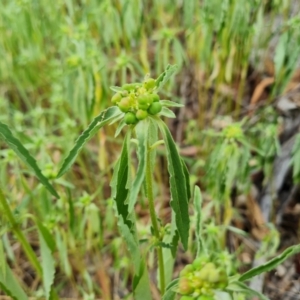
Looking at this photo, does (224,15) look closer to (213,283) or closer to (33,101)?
(213,283)

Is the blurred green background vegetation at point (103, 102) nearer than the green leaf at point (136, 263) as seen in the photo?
No

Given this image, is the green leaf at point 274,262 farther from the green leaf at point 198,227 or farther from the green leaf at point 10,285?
the green leaf at point 10,285

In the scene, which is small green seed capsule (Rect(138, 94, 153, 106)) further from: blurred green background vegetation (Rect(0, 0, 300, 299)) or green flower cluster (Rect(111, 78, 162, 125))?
blurred green background vegetation (Rect(0, 0, 300, 299))

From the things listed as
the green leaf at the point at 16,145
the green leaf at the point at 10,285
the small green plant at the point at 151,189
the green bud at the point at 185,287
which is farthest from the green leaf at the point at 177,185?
the green leaf at the point at 10,285

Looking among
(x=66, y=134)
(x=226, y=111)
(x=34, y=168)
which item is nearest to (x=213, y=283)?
(x=34, y=168)

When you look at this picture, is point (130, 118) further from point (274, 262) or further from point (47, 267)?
point (47, 267)

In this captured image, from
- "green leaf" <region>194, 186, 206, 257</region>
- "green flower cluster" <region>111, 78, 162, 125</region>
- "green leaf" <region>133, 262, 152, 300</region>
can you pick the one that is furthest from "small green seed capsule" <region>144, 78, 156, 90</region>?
"green leaf" <region>133, 262, 152, 300</region>
